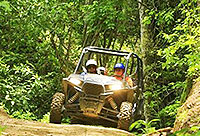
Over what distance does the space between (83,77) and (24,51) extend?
6121mm

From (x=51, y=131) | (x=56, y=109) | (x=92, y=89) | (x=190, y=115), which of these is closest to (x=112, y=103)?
(x=92, y=89)

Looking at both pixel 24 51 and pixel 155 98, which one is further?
pixel 24 51

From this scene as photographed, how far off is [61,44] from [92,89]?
283 inches

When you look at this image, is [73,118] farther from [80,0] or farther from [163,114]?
[80,0]

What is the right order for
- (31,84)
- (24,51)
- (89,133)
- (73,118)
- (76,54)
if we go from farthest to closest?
(76,54), (24,51), (31,84), (73,118), (89,133)

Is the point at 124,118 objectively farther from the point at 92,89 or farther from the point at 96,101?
the point at 92,89

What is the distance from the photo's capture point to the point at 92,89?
6.98 m

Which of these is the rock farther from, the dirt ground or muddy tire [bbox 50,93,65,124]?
muddy tire [bbox 50,93,65,124]

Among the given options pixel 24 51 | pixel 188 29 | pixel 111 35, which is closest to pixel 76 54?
pixel 111 35

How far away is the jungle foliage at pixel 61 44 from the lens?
10094 millimetres

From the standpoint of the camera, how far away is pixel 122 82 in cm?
736

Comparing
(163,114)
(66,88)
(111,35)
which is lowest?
(163,114)

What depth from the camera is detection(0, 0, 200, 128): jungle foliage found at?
10094 millimetres

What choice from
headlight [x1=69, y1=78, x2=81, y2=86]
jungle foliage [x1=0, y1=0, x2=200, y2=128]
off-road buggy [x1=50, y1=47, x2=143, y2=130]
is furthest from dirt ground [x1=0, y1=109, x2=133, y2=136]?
jungle foliage [x1=0, y1=0, x2=200, y2=128]
